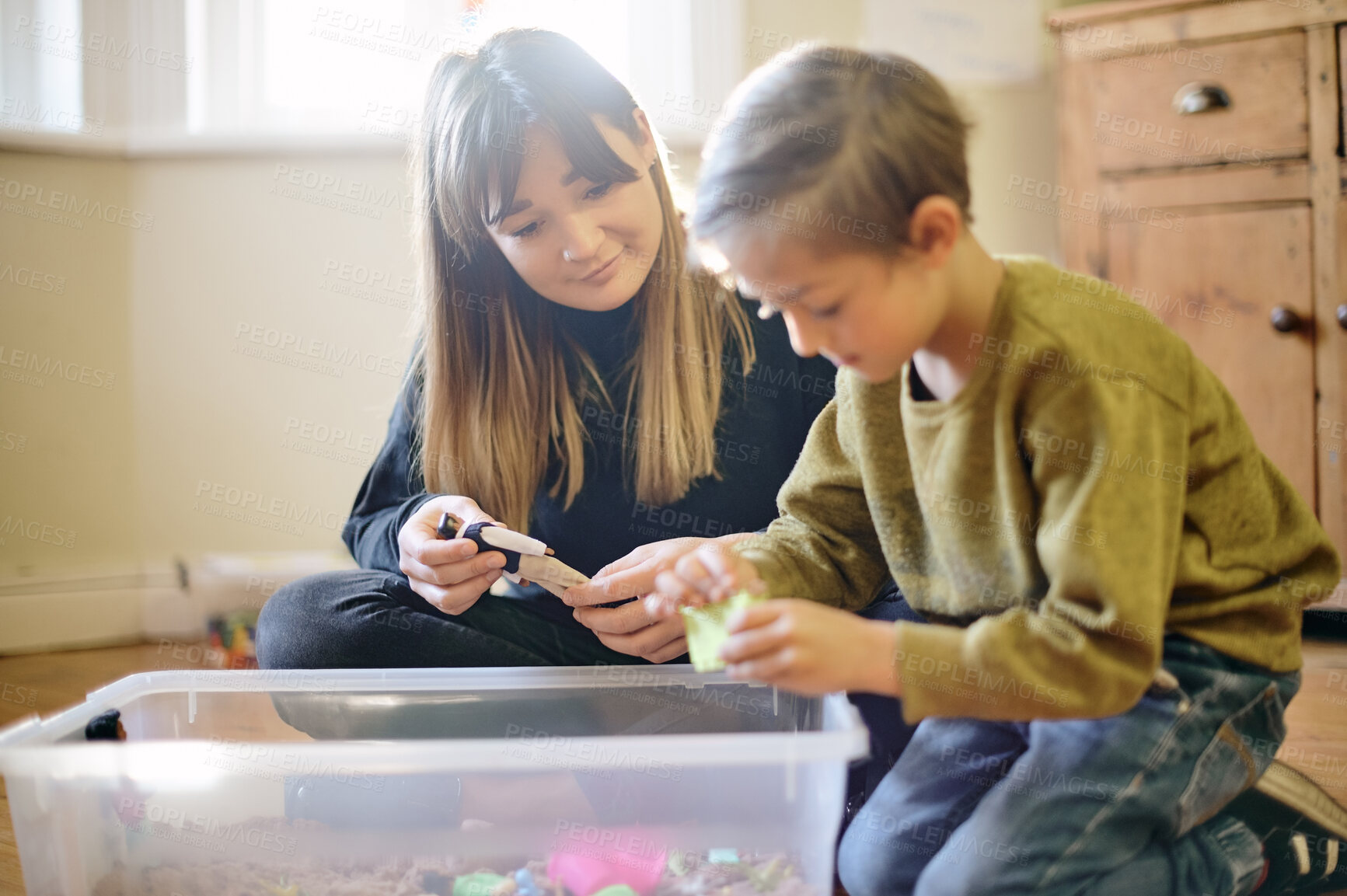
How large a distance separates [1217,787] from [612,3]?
5.55 ft

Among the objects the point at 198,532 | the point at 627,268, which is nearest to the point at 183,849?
the point at 627,268

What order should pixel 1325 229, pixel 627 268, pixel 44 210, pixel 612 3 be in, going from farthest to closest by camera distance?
pixel 612 3 → pixel 44 210 → pixel 1325 229 → pixel 627 268

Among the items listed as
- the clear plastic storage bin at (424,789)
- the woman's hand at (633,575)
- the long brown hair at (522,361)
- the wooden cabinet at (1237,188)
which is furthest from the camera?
the wooden cabinet at (1237,188)

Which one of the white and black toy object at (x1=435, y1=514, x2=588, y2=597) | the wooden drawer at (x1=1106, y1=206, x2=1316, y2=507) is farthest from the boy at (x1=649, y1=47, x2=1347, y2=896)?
the wooden drawer at (x1=1106, y1=206, x2=1316, y2=507)

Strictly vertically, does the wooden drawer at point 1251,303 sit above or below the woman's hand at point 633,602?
above

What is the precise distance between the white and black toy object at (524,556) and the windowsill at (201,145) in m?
1.15

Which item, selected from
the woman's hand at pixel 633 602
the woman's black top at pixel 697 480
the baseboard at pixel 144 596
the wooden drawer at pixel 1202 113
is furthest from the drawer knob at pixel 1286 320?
the baseboard at pixel 144 596

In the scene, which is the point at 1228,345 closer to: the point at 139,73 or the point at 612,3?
the point at 612,3

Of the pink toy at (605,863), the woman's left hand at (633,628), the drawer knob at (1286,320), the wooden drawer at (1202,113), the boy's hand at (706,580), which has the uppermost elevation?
the wooden drawer at (1202,113)

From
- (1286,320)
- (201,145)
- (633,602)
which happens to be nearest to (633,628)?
(633,602)

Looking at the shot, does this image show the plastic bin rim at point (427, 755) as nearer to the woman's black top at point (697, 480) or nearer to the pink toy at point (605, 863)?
the pink toy at point (605, 863)

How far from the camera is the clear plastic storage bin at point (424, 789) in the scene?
71 cm

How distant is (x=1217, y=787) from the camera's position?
708mm

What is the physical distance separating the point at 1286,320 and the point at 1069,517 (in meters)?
1.17
